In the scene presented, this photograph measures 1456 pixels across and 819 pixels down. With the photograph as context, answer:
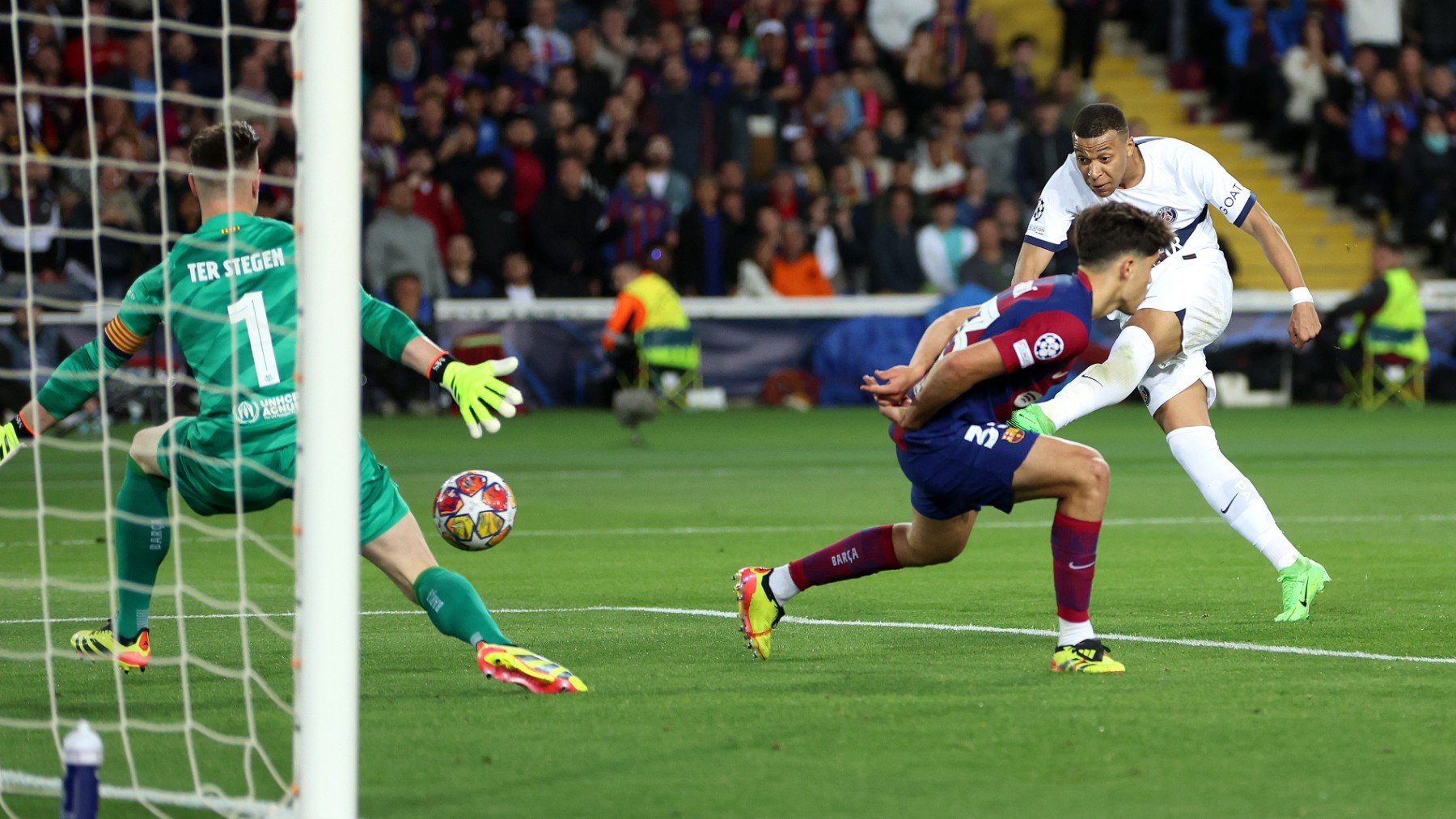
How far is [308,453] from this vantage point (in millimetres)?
4273

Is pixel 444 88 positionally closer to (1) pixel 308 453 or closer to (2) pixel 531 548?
(2) pixel 531 548

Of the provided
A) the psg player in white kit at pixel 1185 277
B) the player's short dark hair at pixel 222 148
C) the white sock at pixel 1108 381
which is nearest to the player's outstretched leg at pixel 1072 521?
the white sock at pixel 1108 381

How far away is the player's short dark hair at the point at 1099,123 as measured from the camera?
7.89 meters

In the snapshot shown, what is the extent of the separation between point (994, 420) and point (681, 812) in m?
2.40

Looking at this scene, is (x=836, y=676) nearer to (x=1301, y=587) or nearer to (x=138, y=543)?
(x=1301, y=587)

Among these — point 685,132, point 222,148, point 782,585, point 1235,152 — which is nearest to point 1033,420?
point 782,585

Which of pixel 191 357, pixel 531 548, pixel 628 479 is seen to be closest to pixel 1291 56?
pixel 628 479

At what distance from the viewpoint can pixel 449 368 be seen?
582 centimetres

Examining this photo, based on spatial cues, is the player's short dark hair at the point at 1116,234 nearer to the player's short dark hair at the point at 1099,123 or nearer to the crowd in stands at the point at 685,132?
the player's short dark hair at the point at 1099,123

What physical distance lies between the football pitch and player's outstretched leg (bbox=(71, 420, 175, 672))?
0.12 metres

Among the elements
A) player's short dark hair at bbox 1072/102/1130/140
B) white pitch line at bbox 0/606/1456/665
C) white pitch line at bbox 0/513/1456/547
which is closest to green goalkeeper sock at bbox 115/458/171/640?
white pitch line at bbox 0/606/1456/665

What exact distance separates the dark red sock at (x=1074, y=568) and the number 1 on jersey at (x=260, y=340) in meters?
2.48

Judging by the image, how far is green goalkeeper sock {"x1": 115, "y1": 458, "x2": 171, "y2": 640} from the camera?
6633 mm

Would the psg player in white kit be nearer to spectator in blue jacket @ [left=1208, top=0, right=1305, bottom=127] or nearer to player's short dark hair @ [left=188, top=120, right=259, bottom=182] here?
player's short dark hair @ [left=188, top=120, right=259, bottom=182]
